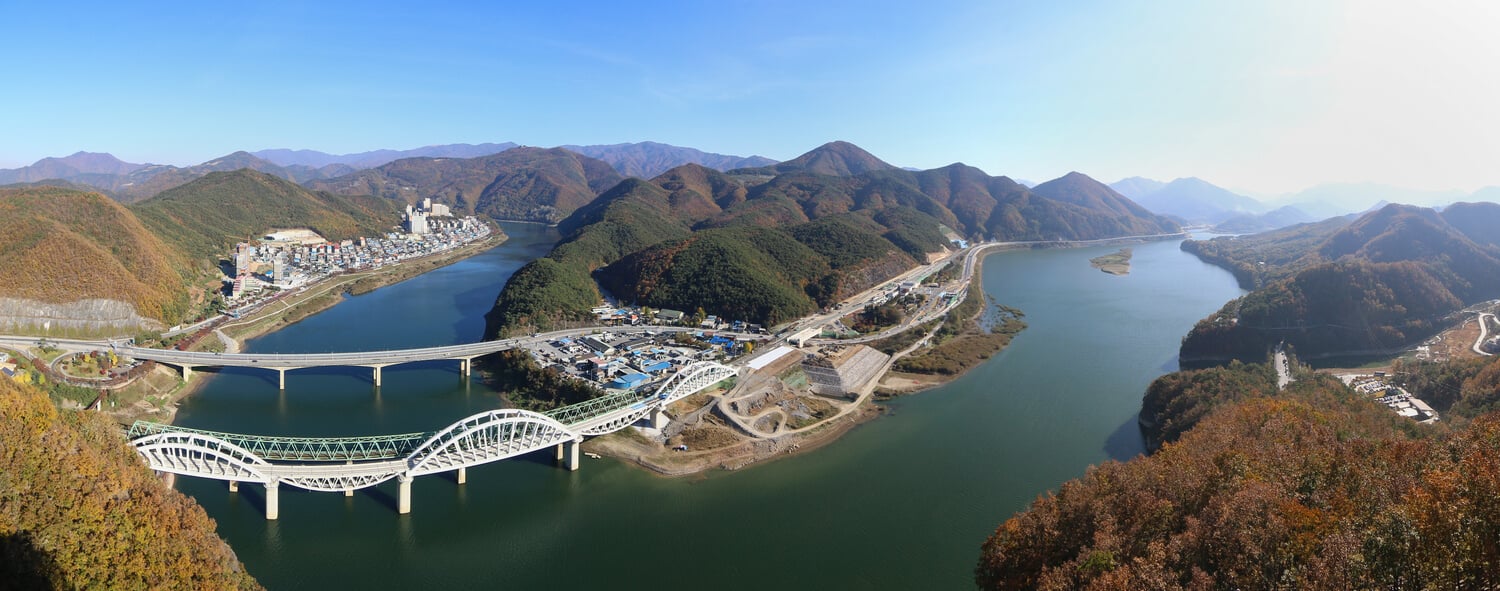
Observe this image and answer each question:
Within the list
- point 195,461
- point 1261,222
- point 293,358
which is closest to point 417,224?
point 293,358

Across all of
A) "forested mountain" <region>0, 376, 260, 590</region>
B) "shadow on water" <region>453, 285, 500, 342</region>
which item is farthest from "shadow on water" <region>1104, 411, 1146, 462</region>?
"shadow on water" <region>453, 285, 500, 342</region>

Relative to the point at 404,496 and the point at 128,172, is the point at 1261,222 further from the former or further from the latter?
the point at 128,172

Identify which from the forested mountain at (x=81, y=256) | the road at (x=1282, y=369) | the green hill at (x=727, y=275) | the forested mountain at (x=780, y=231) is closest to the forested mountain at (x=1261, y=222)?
the forested mountain at (x=780, y=231)

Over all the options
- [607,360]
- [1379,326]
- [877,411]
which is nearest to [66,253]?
[607,360]

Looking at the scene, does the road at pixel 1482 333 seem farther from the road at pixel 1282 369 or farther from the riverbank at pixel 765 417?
the riverbank at pixel 765 417

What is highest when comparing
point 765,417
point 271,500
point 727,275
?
point 727,275

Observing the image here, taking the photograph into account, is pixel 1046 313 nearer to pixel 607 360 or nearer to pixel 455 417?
pixel 607 360
